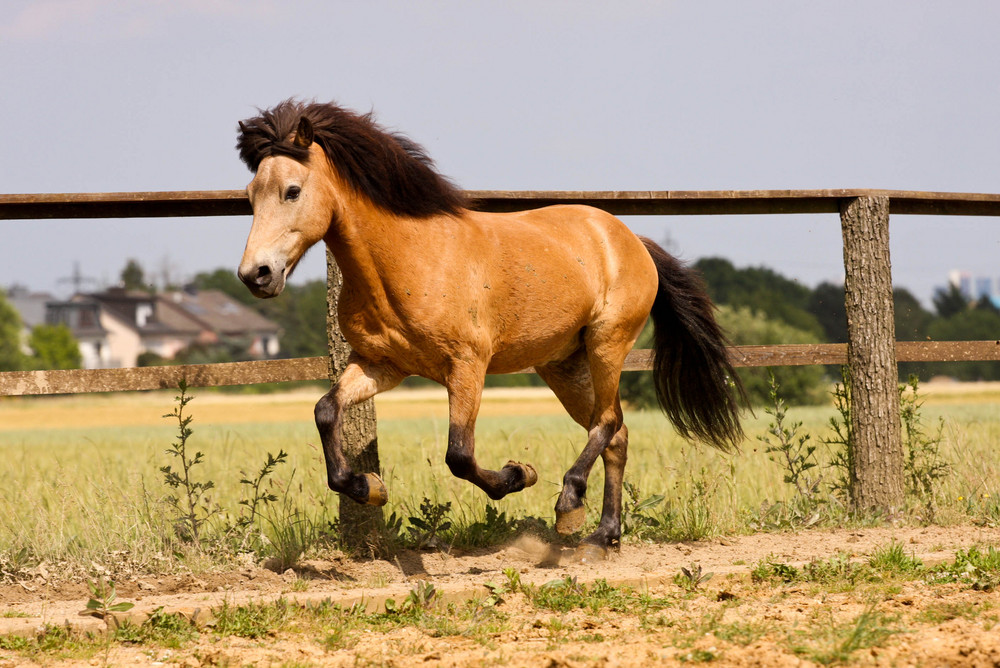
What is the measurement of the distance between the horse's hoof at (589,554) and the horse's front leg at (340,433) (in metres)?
1.26

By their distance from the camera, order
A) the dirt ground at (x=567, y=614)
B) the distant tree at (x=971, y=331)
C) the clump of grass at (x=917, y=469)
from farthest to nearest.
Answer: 1. the distant tree at (x=971, y=331)
2. the clump of grass at (x=917, y=469)
3. the dirt ground at (x=567, y=614)

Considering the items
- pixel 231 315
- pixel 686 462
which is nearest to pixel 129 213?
pixel 686 462

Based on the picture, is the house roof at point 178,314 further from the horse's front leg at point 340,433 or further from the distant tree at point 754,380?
the horse's front leg at point 340,433

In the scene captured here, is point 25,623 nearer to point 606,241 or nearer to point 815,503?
point 606,241

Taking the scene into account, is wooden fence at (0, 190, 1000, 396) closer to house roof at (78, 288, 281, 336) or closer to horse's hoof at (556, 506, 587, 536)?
horse's hoof at (556, 506, 587, 536)

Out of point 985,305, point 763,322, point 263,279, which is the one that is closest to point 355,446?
point 263,279

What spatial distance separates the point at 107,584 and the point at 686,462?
395cm

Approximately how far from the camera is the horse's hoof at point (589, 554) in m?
5.17

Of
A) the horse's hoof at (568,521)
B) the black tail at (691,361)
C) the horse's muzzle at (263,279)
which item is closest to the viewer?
the horse's muzzle at (263,279)

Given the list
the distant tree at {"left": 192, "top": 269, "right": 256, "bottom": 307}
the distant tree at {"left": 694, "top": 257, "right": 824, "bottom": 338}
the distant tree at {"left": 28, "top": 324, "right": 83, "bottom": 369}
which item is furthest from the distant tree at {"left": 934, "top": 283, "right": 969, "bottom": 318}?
the distant tree at {"left": 192, "top": 269, "right": 256, "bottom": 307}

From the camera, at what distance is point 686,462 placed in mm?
6770

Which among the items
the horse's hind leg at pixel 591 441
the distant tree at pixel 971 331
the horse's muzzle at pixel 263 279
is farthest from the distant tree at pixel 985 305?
the horse's muzzle at pixel 263 279

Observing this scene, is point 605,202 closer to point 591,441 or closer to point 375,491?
point 591,441

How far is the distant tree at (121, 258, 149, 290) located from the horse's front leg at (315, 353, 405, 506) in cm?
11928
